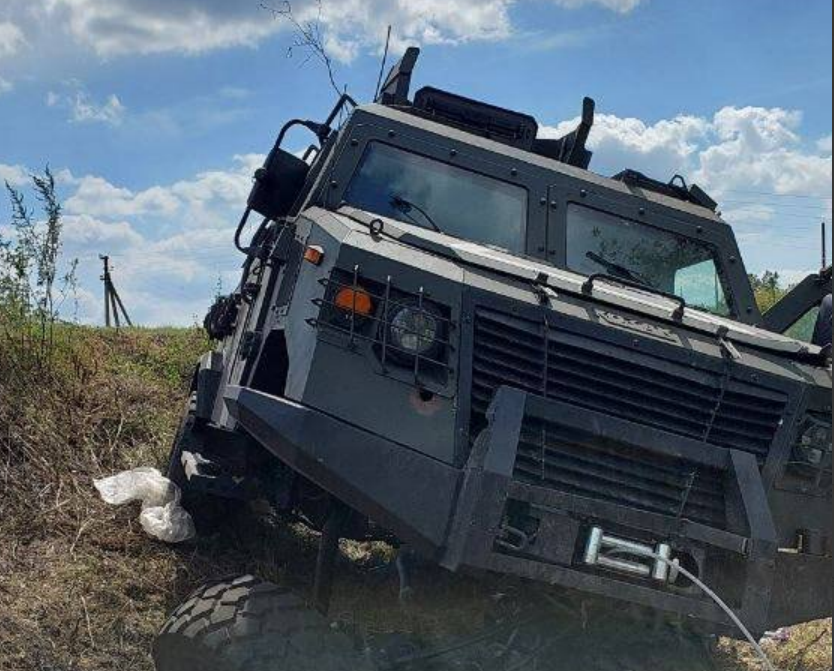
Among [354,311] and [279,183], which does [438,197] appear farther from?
[354,311]

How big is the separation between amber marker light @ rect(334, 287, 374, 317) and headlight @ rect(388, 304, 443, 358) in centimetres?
9

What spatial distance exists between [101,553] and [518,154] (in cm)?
289

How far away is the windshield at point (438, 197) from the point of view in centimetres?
483

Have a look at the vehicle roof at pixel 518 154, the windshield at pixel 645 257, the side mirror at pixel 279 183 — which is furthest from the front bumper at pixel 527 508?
the side mirror at pixel 279 183

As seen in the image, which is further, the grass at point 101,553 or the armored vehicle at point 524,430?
the grass at point 101,553

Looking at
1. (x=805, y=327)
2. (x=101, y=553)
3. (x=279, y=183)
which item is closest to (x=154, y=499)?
(x=101, y=553)

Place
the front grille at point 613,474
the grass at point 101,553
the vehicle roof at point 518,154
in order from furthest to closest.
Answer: the vehicle roof at point 518,154 → the grass at point 101,553 → the front grille at point 613,474

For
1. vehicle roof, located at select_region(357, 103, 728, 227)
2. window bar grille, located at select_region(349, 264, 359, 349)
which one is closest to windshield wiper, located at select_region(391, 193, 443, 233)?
vehicle roof, located at select_region(357, 103, 728, 227)

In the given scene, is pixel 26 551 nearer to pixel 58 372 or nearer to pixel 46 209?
pixel 58 372

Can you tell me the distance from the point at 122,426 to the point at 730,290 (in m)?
3.98

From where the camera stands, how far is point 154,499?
19.2 ft

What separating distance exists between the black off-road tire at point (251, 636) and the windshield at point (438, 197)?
1.89 m

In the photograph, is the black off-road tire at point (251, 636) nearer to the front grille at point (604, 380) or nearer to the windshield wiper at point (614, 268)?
the front grille at point (604, 380)

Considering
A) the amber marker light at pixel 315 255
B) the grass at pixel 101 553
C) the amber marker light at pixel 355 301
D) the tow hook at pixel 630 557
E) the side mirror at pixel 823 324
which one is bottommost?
the grass at pixel 101 553
